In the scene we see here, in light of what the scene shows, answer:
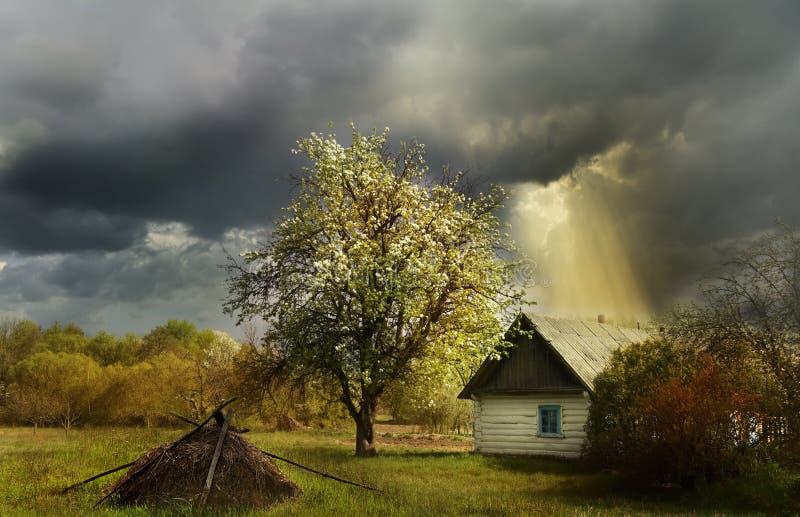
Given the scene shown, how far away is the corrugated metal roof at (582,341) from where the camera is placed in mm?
27344

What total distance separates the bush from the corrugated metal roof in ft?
20.6

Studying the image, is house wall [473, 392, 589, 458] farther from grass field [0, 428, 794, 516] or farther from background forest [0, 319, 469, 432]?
background forest [0, 319, 469, 432]

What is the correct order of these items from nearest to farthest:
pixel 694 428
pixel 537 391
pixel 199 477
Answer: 1. pixel 199 477
2. pixel 694 428
3. pixel 537 391

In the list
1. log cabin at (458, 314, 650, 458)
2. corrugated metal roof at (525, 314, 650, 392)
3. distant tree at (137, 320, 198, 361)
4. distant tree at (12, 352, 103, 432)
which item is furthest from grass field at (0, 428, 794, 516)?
distant tree at (137, 320, 198, 361)

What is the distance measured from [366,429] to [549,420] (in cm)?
850

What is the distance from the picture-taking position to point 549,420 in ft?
92.2

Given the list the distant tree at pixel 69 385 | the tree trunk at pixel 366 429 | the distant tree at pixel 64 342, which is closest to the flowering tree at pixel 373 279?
the tree trunk at pixel 366 429

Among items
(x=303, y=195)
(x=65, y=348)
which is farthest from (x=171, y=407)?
(x=65, y=348)

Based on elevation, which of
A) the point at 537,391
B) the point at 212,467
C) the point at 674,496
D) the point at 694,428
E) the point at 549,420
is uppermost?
the point at 537,391

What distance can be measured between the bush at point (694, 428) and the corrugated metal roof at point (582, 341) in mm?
6293

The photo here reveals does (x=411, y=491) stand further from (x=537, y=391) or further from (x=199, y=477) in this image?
(x=537, y=391)

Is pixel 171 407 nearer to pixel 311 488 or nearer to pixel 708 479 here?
pixel 311 488

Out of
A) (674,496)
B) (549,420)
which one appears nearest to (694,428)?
(674,496)

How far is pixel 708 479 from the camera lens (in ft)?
58.8
